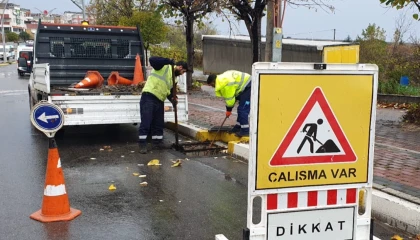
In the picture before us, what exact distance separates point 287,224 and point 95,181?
387 centimetres

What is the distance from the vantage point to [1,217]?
4.81 metres

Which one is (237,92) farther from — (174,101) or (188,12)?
(188,12)

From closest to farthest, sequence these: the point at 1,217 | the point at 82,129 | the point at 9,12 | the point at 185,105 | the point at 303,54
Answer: the point at 1,217 → the point at 185,105 → the point at 82,129 → the point at 303,54 → the point at 9,12

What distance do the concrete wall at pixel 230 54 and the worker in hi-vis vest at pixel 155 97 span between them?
12977 millimetres

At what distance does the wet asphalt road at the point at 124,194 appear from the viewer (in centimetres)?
450

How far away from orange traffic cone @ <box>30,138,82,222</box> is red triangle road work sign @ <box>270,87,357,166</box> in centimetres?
277

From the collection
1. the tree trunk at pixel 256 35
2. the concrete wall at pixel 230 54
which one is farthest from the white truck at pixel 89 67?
the concrete wall at pixel 230 54

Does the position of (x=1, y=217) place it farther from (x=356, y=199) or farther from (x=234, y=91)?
(x=234, y=91)

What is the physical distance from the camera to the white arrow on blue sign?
4.82m

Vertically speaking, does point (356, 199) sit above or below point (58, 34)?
below

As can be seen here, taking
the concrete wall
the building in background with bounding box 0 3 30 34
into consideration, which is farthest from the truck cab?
the building in background with bounding box 0 3 30 34

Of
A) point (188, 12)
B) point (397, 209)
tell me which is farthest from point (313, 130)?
point (188, 12)

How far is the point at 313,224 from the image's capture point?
3055 mm

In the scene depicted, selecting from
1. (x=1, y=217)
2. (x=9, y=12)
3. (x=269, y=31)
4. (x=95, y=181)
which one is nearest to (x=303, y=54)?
(x=269, y=31)
